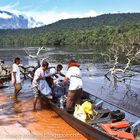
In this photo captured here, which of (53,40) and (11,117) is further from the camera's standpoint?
(53,40)

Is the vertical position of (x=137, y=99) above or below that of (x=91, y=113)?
below

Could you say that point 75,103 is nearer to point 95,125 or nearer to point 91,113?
point 91,113

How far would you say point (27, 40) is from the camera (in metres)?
174

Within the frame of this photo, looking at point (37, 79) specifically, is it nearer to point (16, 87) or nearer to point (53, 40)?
point (16, 87)

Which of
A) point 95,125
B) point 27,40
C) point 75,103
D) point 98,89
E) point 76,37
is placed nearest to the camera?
point 95,125

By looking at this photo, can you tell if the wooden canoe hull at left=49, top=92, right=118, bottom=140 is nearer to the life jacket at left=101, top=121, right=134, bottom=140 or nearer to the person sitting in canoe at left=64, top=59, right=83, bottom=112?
the life jacket at left=101, top=121, right=134, bottom=140

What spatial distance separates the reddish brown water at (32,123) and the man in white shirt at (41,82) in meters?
0.93

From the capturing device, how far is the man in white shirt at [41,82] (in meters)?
15.9

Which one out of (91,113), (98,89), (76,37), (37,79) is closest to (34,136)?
(91,113)

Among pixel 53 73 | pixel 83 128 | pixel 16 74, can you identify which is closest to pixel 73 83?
pixel 83 128

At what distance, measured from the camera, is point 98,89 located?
31.3 meters

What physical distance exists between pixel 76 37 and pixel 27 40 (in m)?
41.2

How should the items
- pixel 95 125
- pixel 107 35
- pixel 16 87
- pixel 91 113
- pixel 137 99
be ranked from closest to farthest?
1. pixel 95 125
2. pixel 91 113
3. pixel 16 87
4. pixel 137 99
5. pixel 107 35

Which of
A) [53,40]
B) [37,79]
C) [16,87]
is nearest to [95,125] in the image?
[37,79]
